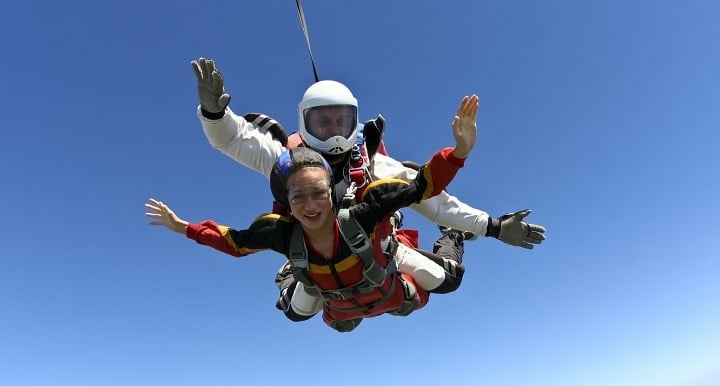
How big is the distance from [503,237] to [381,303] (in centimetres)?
96

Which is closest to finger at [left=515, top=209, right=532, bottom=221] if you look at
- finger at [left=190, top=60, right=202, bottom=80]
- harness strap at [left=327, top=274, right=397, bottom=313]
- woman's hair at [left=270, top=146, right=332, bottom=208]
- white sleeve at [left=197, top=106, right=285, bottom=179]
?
harness strap at [left=327, top=274, right=397, bottom=313]

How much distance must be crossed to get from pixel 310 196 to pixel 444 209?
4.22 ft

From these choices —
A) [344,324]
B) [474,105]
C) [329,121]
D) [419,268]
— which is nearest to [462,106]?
[474,105]

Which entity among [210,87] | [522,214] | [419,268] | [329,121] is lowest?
[419,268]

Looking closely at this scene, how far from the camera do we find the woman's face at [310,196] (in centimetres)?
322

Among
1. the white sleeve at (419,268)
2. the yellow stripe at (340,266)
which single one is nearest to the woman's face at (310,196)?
the yellow stripe at (340,266)

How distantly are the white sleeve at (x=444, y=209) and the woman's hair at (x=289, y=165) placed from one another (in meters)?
0.77

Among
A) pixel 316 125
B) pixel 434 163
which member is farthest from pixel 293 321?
pixel 434 163

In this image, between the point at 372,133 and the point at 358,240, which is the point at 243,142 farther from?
the point at 358,240

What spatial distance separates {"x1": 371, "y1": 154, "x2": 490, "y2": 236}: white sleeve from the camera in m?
4.07

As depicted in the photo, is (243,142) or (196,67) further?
(243,142)

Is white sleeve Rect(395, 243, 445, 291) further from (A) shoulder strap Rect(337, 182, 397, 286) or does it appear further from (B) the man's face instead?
(B) the man's face

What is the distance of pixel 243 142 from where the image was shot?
4094 mm

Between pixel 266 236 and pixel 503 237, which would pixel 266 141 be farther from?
pixel 503 237
